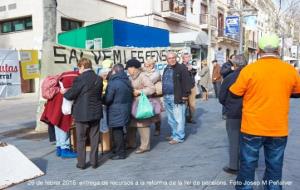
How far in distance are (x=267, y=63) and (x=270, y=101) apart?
1.24 feet

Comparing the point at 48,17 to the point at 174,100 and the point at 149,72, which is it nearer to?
the point at 149,72

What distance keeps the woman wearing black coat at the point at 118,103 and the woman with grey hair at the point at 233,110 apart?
66.3 inches

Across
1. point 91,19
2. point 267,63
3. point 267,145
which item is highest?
point 91,19

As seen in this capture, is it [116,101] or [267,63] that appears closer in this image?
[267,63]

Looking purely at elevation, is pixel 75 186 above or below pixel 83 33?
below

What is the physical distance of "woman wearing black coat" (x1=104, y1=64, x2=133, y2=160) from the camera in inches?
230

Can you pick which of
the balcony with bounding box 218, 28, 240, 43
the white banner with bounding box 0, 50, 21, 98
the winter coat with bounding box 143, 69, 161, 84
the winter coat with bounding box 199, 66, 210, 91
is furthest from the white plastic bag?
the balcony with bounding box 218, 28, 240, 43

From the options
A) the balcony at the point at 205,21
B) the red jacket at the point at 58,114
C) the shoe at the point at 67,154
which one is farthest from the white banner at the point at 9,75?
the balcony at the point at 205,21

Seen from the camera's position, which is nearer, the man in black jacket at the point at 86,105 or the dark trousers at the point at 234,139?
the dark trousers at the point at 234,139

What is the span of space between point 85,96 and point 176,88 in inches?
83.0

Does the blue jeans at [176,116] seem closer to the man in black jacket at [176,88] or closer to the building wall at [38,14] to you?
the man in black jacket at [176,88]

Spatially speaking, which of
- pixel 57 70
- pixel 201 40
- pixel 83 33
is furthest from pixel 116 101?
pixel 201 40

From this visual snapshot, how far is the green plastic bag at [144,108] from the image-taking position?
611 centimetres

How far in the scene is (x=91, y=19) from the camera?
67.7 feet
